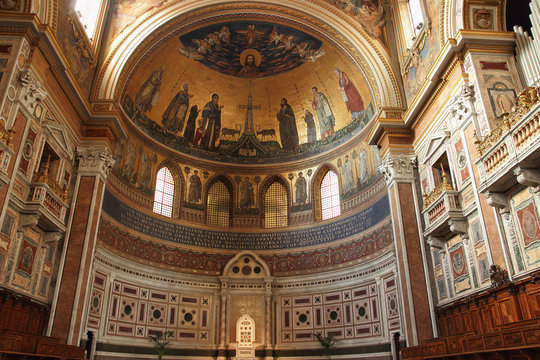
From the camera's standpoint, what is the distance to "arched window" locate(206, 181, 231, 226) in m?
26.0

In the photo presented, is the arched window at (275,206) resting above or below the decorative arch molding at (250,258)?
above

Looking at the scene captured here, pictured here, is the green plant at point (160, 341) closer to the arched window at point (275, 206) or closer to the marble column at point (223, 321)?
the marble column at point (223, 321)

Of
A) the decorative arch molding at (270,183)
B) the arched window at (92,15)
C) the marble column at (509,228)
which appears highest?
the arched window at (92,15)

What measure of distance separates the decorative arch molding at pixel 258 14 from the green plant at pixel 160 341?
1144 centimetres

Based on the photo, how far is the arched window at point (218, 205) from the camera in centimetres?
2605

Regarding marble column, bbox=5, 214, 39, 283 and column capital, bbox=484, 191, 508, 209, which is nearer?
column capital, bbox=484, 191, 508, 209

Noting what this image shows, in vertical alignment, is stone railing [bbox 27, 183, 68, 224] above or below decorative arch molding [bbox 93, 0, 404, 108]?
below

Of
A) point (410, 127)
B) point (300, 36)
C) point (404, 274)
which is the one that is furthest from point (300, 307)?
point (300, 36)

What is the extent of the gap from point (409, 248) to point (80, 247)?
12.9 m

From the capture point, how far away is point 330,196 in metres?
25.2

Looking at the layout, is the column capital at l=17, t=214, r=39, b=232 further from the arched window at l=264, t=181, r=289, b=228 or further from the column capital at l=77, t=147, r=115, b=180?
the arched window at l=264, t=181, r=289, b=228

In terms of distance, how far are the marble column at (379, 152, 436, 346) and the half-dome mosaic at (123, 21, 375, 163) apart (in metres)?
4.94

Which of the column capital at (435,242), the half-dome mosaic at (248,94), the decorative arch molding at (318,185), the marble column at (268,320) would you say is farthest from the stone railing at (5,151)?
the decorative arch molding at (318,185)

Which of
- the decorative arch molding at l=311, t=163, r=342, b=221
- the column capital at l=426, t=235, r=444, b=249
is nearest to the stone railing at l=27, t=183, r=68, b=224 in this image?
the decorative arch molding at l=311, t=163, r=342, b=221
